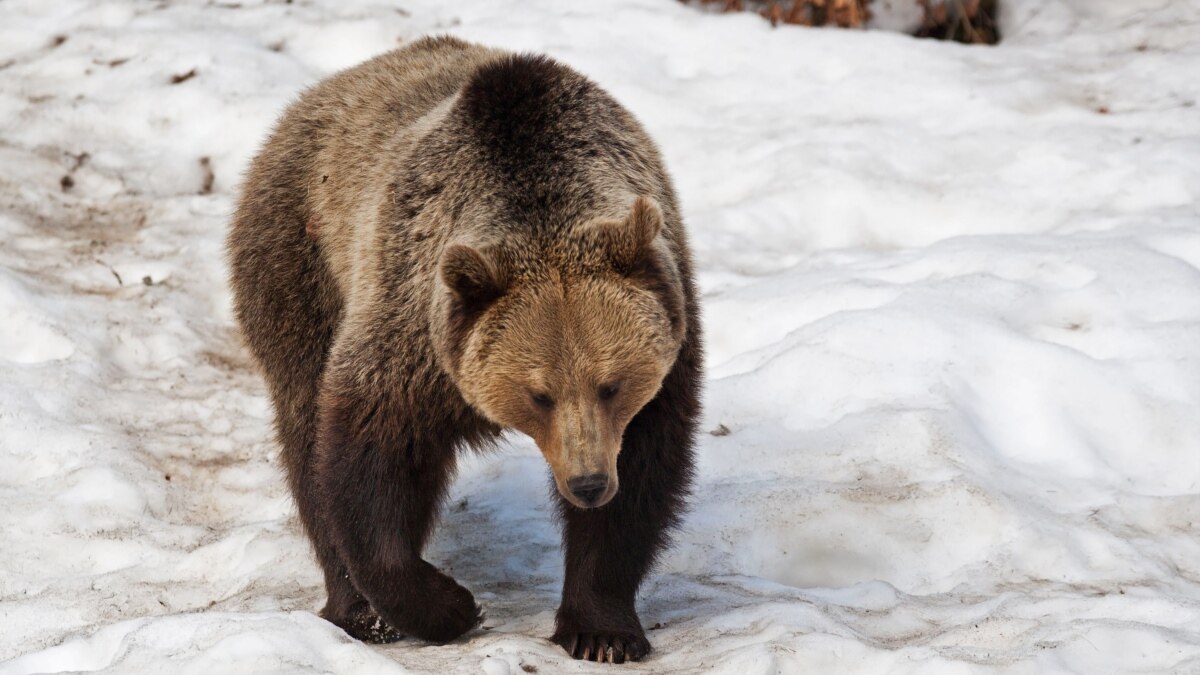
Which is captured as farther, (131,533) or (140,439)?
(140,439)

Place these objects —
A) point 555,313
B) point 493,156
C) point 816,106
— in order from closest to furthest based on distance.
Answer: point 555,313 → point 493,156 → point 816,106

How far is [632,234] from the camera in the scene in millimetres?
4844

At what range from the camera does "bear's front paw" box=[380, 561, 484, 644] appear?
5.31 m

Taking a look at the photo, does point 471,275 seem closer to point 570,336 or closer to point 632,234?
point 570,336

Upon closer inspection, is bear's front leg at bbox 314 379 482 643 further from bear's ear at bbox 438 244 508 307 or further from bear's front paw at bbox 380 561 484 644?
bear's ear at bbox 438 244 508 307

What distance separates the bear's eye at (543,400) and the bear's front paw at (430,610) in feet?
3.34

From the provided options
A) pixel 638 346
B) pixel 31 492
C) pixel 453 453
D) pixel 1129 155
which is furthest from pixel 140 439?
pixel 1129 155

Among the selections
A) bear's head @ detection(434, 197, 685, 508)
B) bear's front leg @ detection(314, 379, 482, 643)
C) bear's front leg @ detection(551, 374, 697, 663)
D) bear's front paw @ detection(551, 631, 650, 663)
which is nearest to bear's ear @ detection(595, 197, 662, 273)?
bear's head @ detection(434, 197, 685, 508)

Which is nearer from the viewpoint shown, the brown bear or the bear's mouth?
the bear's mouth

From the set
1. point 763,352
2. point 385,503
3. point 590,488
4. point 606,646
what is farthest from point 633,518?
point 763,352

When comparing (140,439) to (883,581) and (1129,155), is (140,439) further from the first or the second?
(1129,155)

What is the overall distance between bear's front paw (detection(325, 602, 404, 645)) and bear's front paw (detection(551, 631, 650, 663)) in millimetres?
838

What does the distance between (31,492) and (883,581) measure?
402 cm

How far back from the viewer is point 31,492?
6.62 metres
